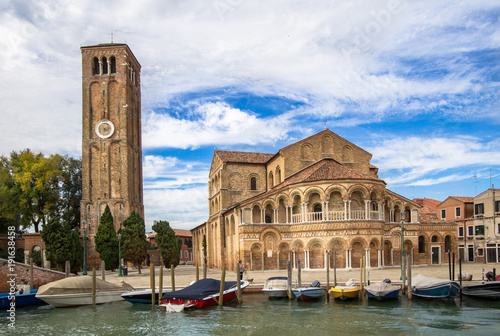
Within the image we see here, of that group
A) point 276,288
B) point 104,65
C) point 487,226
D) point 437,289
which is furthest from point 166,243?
point 487,226

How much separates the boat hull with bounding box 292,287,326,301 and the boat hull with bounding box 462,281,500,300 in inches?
275

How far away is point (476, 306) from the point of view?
19453 mm

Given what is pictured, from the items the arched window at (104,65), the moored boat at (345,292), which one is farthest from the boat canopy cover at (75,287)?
the arched window at (104,65)

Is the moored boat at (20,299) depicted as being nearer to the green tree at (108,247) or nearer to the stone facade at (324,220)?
the stone facade at (324,220)

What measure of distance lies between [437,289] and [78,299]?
671 inches

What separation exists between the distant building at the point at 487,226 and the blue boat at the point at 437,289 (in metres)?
25.8

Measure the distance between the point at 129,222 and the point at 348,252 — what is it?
18.9 m

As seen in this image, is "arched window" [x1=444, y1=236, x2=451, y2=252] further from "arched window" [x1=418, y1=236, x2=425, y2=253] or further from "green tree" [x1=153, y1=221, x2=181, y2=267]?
"green tree" [x1=153, y1=221, x2=181, y2=267]

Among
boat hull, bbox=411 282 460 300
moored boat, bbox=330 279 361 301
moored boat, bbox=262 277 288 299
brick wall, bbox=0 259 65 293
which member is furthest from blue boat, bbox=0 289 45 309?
boat hull, bbox=411 282 460 300

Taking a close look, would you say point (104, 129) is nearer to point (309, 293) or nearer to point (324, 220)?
point (324, 220)

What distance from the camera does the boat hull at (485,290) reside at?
20.6 metres

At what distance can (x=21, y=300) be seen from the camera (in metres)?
21.8

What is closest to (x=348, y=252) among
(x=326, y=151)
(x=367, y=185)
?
(x=367, y=185)

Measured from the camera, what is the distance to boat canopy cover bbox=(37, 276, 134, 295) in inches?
822
